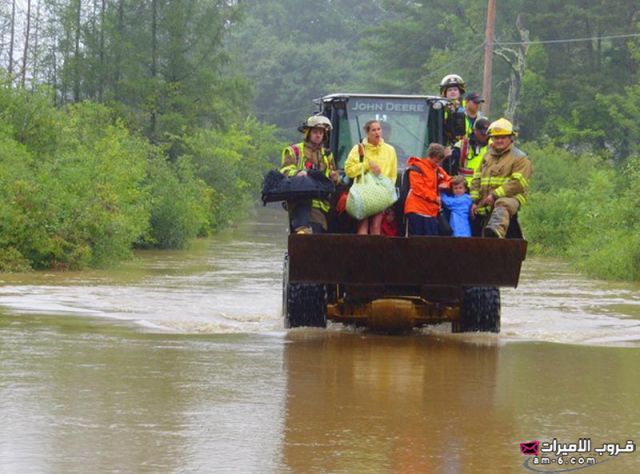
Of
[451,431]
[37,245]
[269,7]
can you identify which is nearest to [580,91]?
[37,245]

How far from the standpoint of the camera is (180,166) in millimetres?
43719

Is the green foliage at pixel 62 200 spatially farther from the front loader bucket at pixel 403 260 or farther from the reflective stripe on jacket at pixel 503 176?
the reflective stripe on jacket at pixel 503 176

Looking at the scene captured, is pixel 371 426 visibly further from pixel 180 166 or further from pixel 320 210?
pixel 180 166

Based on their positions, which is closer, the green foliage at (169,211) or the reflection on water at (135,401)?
the reflection on water at (135,401)

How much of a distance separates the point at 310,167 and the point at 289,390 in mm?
4338

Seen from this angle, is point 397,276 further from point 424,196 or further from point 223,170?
point 223,170

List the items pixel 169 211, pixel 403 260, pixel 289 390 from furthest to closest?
pixel 169 211 → pixel 403 260 → pixel 289 390

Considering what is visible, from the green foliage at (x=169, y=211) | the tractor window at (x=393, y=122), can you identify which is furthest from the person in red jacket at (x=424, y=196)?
the green foliage at (x=169, y=211)

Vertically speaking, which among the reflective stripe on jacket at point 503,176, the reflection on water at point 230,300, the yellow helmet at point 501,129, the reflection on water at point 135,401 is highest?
the yellow helmet at point 501,129

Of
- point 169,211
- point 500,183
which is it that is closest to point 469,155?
point 500,183

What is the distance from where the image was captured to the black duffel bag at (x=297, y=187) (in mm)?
14180

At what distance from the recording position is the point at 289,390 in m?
10.8

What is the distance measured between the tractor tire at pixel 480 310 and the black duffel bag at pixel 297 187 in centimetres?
187

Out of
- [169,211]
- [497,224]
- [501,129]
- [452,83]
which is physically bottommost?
[169,211]
